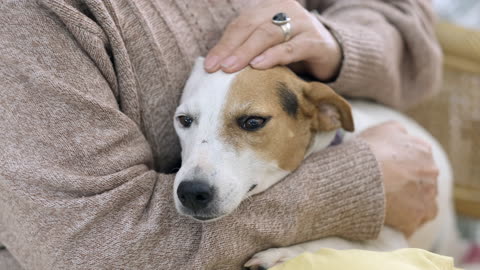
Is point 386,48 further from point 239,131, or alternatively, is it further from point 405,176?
point 239,131

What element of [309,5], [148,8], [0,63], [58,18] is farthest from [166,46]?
[309,5]

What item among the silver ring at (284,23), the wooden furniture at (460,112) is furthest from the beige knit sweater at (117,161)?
the wooden furniture at (460,112)

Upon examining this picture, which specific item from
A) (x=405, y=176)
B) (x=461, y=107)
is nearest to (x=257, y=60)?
(x=405, y=176)

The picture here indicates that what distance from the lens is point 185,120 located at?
4.26 feet

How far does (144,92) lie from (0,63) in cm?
36

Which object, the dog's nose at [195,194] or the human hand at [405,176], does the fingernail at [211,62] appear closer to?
the dog's nose at [195,194]

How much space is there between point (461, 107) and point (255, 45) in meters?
1.31

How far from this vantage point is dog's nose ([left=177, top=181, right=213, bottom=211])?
43.8 inches

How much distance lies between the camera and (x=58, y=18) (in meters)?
1.09

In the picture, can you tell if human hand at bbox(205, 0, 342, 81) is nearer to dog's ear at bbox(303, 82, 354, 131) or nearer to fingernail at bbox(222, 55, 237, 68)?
fingernail at bbox(222, 55, 237, 68)

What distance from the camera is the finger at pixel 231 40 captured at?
131 centimetres

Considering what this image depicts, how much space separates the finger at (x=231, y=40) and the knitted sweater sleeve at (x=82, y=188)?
276mm

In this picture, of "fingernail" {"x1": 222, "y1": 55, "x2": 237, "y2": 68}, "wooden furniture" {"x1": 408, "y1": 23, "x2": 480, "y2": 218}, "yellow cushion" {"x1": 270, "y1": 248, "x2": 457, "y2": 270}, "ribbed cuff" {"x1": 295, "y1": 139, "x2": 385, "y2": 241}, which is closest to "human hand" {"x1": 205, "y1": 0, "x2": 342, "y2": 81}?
"fingernail" {"x1": 222, "y1": 55, "x2": 237, "y2": 68}

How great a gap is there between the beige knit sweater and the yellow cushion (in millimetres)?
118
